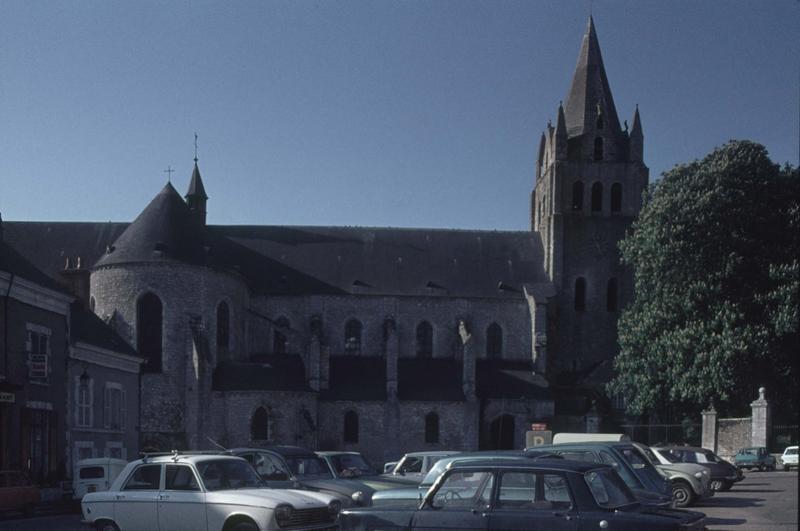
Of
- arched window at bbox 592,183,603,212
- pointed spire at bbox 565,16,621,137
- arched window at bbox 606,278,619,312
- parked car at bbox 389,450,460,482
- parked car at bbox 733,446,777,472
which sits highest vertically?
pointed spire at bbox 565,16,621,137

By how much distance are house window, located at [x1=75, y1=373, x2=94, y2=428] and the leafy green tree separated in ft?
76.0

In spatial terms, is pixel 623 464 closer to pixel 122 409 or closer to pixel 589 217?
pixel 122 409

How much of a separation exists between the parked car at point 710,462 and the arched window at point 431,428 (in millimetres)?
23655

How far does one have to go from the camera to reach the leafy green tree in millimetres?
39938

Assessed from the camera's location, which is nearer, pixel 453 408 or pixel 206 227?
pixel 453 408

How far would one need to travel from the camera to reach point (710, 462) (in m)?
26.1

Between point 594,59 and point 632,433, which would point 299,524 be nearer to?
point 632,433

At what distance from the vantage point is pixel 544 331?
2098 inches

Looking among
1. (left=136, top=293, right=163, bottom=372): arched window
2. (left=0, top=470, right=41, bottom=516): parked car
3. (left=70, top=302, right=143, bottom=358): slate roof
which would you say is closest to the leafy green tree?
(left=70, top=302, right=143, bottom=358): slate roof

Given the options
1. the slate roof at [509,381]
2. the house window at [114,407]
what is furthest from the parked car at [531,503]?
the slate roof at [509,381]

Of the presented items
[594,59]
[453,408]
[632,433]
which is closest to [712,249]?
[632,433]

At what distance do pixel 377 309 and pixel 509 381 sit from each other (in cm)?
822

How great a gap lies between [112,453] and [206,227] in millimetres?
24139

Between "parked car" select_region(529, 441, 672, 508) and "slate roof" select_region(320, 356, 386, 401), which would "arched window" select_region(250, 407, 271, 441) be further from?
"parked car" select_region(529, 441, 672, 508)
